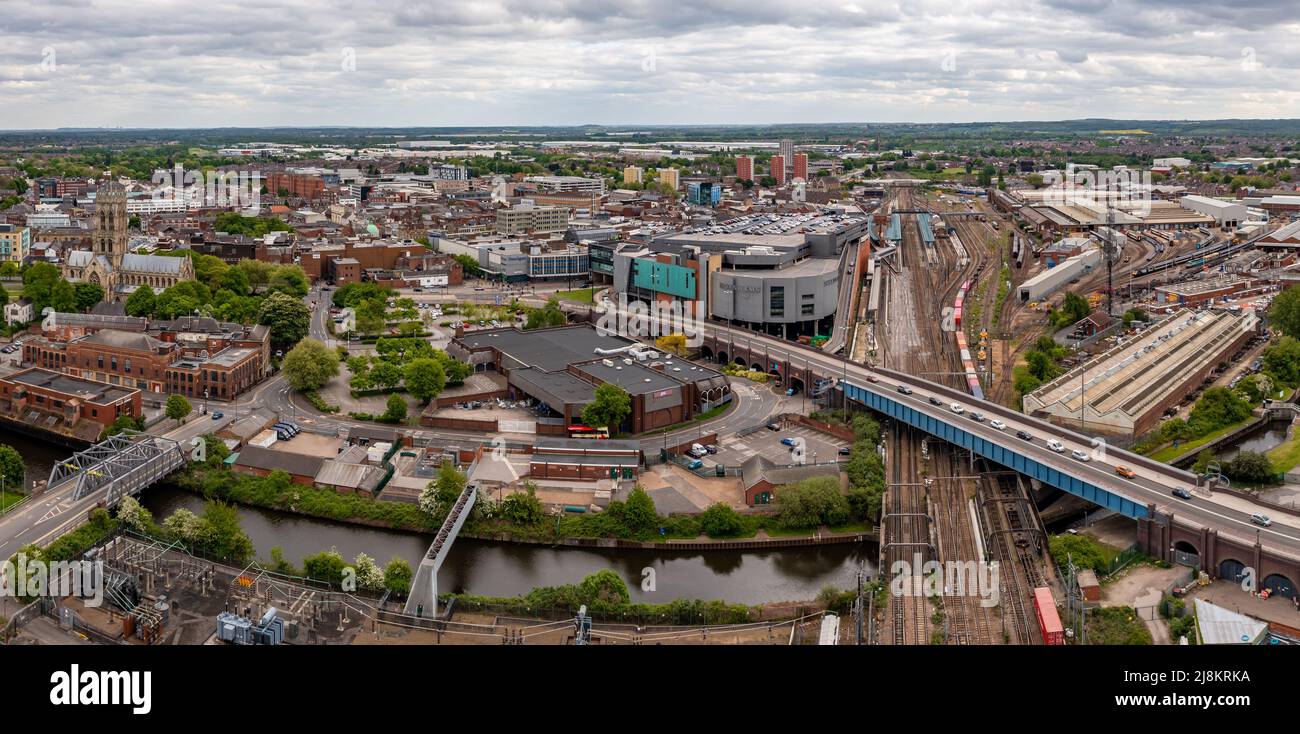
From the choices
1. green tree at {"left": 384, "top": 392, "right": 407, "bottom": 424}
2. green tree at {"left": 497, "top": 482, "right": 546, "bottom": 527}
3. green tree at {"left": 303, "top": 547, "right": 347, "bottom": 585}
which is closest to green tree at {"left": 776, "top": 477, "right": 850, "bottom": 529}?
green tree at {"left": 497, "top": 482, "right": 546, "bottom": 527}

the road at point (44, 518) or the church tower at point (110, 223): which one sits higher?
the church tower at point (110, 223)

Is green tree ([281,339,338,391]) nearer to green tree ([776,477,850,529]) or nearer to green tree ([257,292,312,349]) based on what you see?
green tree ([257,292,312,349])

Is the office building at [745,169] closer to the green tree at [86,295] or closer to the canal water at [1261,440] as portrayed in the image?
the green tree at [86,295]

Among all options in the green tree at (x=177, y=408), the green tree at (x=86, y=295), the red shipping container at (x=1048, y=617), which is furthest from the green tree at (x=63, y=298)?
the red shipping container at (x=1048, y=617)

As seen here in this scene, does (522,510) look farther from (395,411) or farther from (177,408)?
(177,408)

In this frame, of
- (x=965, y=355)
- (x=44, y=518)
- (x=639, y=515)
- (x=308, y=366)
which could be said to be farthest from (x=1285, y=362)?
(x=44, y=518)

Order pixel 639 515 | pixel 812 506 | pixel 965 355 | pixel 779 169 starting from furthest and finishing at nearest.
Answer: pixel 779 169 → pixel 965 355 → pixel 812 506 → pixel 639 515
